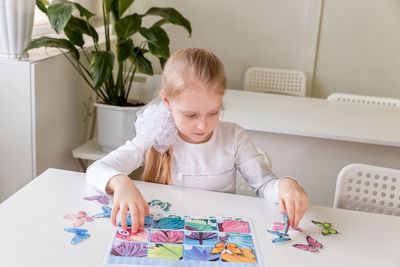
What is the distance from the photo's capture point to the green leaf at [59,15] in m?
2.29

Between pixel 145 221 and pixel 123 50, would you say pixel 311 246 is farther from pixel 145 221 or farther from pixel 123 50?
pixel 123 50

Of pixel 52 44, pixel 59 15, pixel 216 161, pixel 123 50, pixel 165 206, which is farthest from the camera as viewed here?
pixel 123 50

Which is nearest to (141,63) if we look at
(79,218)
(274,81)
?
(274,81)

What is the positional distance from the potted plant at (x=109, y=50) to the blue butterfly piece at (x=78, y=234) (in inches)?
52.1

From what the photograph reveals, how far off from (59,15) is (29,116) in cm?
49

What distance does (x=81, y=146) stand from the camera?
2.92m

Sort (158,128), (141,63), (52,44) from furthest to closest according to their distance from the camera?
(141,63) → (52,44) → (158,128)

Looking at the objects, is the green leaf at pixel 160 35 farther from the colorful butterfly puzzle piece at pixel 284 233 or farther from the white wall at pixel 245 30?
the colorful butterfly puzzle piece at pixel 284 233

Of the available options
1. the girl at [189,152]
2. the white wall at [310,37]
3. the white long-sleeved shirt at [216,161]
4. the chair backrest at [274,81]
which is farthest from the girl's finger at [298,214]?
the white wall at [310,37]

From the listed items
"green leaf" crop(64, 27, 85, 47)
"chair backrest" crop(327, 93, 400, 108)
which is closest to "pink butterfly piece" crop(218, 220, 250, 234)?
"green leaf" crop(64, 27, 85, 47)

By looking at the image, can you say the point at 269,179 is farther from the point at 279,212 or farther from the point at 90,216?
the point at 90,216

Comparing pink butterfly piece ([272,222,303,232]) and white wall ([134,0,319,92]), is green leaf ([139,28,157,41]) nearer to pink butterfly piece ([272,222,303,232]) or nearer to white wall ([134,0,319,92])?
white wall ([134,0,319,92])

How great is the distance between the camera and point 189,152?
161cm

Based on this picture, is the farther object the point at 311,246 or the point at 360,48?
the point at 360,48
